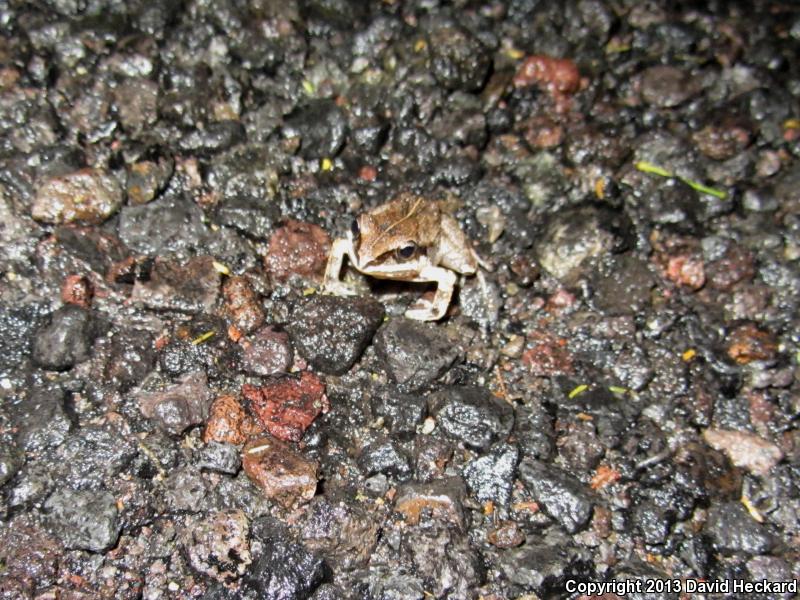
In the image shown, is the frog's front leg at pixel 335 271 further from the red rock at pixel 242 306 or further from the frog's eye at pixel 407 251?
the red rock at pixel 242 306

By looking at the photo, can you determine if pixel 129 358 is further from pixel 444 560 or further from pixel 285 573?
pixel 444 560

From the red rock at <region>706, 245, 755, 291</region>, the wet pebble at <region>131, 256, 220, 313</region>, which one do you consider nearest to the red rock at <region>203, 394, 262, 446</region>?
the wet pebble at <region>131, 256, 220, 313</region>

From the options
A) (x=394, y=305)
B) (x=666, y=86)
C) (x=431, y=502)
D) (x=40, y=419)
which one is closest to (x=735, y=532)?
(x=431, y=502)

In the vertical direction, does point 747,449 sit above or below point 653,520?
above

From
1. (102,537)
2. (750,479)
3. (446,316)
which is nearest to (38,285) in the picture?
(102,537)

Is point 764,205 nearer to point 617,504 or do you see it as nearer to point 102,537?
point 617,504

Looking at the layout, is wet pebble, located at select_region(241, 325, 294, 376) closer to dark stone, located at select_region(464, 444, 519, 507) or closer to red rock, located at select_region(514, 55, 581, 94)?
dark stone, located at select_region(464, 444, 519, 507)

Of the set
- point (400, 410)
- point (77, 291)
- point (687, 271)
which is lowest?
point (400, 410)
